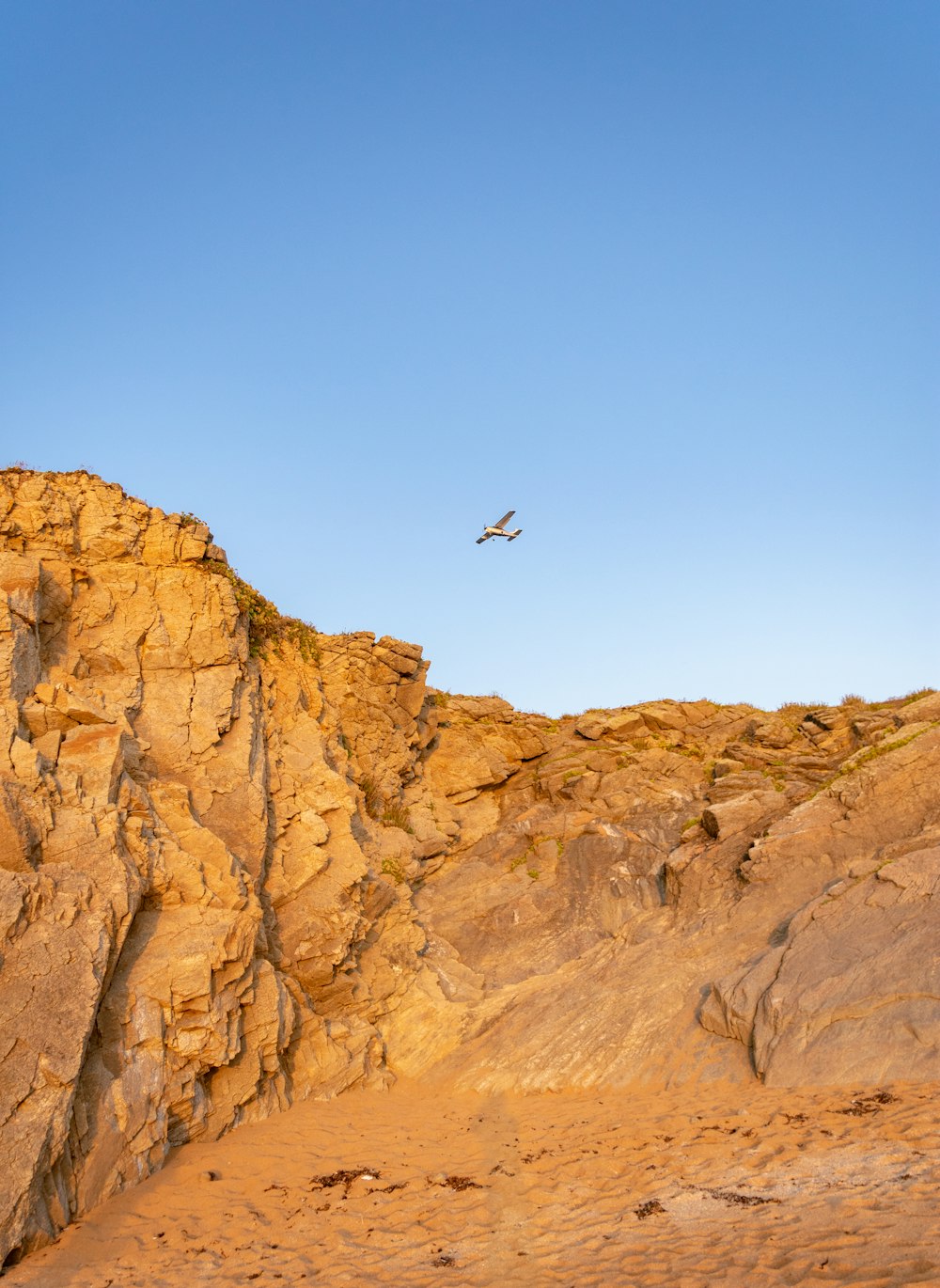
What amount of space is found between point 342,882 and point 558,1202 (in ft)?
28.6

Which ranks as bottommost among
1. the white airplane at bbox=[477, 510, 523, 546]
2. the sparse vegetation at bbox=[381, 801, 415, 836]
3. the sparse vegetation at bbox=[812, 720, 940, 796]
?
the sparse vegetation at bbox=[381, 801, 415, 836]

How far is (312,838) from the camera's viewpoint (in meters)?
18.4

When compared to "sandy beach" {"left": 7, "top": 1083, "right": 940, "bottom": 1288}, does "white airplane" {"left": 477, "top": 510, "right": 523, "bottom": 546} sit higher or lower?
higher

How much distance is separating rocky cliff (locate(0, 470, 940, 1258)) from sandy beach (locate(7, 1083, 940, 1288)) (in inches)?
34.2

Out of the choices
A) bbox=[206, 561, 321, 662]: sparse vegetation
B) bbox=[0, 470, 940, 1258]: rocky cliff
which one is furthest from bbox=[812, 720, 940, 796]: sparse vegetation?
bbox=[206, 561, 321, 662]: sparse vegetation

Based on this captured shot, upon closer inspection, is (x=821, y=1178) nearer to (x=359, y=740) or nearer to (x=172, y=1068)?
(x=172, y=1068)

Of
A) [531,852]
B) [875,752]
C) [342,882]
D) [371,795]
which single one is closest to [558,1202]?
[342,882]

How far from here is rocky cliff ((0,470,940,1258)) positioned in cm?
1226

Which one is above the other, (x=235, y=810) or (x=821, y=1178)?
(x=235, y=810)

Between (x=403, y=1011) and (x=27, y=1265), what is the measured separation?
Answer: 932 cm

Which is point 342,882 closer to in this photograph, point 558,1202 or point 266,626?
point 266,626

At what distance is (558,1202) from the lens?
10.5m

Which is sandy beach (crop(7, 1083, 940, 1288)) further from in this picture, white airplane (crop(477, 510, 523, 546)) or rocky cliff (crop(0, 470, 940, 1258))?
white airplane (crop(477, 510, 523, 546))

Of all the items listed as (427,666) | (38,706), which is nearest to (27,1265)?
(38,706)
